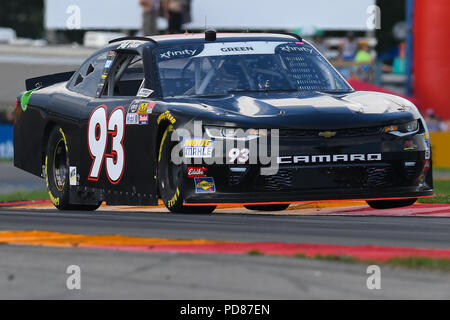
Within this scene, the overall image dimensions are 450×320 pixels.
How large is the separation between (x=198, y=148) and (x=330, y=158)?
36.7 inches

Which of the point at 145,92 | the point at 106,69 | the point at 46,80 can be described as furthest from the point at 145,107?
the point at 46,80

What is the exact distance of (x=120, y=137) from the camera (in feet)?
30.6

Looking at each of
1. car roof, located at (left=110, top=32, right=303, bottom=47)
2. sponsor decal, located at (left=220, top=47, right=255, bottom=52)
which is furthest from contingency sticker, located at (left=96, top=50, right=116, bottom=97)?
sponsor decal, located at (left=220, top=47, right=255, bottom=52)

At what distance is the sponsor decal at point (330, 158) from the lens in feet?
27.1

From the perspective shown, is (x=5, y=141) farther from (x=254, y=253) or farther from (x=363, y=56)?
(x=254, y=253)

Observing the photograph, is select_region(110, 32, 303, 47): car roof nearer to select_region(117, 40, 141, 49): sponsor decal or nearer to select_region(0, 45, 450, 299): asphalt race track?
select_region(117, 40, 141, 49): sponsor decal

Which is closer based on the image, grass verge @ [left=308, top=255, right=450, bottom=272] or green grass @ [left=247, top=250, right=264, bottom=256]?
grass verge @ [left=308, top=255, right=450, bottom=272]

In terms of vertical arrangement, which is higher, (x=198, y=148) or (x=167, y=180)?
(x=198, y=148)

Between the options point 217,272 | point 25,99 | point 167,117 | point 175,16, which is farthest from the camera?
point 175,16

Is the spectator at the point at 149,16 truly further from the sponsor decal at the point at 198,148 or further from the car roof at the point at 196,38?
the sponsor decal at the point at 198,148

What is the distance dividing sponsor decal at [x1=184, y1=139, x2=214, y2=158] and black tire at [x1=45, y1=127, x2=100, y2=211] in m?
2.45

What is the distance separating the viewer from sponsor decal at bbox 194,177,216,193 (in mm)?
8320

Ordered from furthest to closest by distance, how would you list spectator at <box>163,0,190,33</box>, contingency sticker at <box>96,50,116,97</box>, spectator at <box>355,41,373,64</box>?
spectator at <box>355,41,373,64</box> → spectator at <box>163,0,190,33</box> → contingency sticker at <box>96,50,116,97</box>

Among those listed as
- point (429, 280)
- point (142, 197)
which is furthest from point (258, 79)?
point (429, 280)
